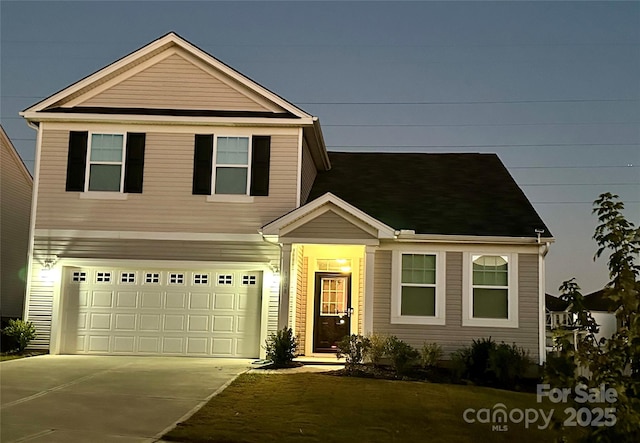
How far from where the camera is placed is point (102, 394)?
12.4m

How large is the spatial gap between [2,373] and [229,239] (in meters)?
5.72

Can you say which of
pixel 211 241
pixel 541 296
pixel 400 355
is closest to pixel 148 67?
pixel 211 241

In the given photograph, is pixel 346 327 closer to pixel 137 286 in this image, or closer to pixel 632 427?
pixel 137 286

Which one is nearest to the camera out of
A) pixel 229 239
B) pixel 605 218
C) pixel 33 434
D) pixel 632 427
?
pixel 632 427

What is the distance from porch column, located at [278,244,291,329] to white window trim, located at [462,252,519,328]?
13.3ft

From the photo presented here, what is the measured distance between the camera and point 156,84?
18391 mm

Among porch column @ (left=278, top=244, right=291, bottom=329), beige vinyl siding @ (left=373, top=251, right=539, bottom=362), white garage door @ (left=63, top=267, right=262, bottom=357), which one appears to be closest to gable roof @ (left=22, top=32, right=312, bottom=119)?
porch column @ (left=278, top=244, right=291, bottom=329)

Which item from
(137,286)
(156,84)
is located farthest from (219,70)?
(137,286)

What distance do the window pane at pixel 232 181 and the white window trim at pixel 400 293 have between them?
13.0ft

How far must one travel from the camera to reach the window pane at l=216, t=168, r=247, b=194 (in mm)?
17781

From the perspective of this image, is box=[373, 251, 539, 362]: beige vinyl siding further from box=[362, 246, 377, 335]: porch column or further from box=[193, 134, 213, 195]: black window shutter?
box=[193, 134, 213, 195]: black window shutter

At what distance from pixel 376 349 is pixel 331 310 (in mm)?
2566

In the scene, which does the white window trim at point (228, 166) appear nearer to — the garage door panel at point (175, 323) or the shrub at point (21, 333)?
the garage door panel at point (175, 323)

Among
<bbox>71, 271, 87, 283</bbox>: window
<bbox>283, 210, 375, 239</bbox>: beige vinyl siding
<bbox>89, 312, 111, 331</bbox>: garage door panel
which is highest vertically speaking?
<bbox>283, 210, 375, 239</bbox>: beige vinyl siding
